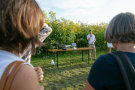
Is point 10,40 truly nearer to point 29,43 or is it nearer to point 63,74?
point 29,43

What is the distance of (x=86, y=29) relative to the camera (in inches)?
514

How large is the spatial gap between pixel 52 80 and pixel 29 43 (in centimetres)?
362

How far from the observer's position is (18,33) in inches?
26.1

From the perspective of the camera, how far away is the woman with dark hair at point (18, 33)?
1.90 feet

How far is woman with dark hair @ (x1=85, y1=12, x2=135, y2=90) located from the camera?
0.87 metres

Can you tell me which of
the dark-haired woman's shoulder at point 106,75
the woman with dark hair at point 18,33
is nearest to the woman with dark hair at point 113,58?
the dark-haired woman's shoulder at point 106,75

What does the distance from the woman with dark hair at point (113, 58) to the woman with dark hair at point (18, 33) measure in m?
0.49

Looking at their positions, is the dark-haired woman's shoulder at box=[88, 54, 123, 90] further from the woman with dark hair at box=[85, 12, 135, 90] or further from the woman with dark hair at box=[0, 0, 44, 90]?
the woman with dark hair at box=[0, 0, 44, 90]

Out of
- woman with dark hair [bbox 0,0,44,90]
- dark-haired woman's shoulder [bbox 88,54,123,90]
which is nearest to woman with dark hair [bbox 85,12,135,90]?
dark-haired woman's shoulder [bbox 88,54,123,90]

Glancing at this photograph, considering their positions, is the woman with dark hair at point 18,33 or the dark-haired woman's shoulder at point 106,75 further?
the dark-haired woman's shoulder at point 106,75

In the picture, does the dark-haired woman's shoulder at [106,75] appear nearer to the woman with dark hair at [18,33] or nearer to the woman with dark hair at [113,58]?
the woman with dark hair at [113,58]

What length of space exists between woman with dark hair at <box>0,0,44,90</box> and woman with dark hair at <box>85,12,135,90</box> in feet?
1.59

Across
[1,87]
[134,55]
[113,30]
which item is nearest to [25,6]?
Answer: [1,87]

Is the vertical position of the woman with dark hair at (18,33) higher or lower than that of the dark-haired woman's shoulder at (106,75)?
higher
